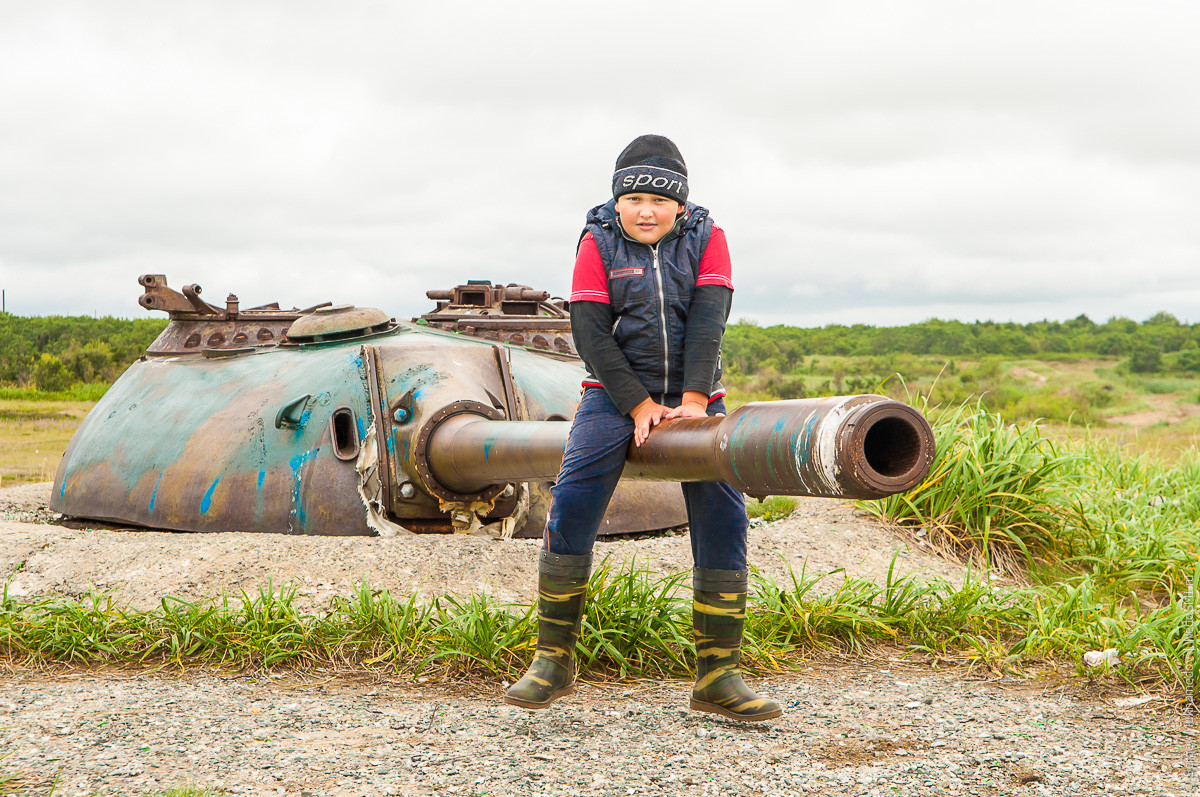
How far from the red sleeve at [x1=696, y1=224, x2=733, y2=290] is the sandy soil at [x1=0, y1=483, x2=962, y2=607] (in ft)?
5.10

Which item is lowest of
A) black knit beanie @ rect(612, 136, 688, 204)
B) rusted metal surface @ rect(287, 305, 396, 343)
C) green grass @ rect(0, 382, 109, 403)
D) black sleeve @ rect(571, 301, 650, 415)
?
green grass @ rect(0, 382, 109, 403)

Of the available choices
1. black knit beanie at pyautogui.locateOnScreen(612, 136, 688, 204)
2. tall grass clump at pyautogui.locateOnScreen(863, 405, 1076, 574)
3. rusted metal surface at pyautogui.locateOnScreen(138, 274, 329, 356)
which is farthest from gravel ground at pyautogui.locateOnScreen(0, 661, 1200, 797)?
rusted metal surface at pyautogui.locateOnScreen(138, 274, 329, 356)

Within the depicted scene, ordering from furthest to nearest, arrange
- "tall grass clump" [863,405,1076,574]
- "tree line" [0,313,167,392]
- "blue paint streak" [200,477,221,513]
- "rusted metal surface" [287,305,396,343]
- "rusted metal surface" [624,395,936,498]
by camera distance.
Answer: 1. "tree line" [0,313,167,392]
2. "tall grass clump" [863,405,1076,574]
3. "rusted metal surface" [287,305,396,343]
4. "blue paint streak" [200,477,221,513]
5. "rusted metal surface" [624,395,936,498]

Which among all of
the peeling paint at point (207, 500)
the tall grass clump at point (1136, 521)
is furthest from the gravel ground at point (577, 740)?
the tall grass clump at point (1136, 521)

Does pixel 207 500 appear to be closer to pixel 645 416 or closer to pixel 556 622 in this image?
pixel 556 622

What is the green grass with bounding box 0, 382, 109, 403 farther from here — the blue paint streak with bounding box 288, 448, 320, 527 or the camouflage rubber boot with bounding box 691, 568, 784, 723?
the camouflage rubber boot with bounding box 691, 568, 784, 723

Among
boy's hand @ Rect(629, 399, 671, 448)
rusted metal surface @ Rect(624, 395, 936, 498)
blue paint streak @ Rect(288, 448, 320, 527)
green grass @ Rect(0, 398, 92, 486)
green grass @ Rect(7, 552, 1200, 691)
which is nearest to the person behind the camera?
rusted metal surface @ Rect(624, 395, 936, 498)

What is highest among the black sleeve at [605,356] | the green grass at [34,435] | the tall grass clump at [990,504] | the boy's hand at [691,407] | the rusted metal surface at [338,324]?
the rusted metal surface at [338,324]

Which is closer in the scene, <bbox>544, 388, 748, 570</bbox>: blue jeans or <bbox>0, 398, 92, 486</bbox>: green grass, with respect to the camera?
<bbox>544, 388, 748, 570</bbox>: blue jeans

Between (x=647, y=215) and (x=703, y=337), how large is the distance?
372 millimetres

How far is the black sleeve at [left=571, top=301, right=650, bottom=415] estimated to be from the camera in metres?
3.12

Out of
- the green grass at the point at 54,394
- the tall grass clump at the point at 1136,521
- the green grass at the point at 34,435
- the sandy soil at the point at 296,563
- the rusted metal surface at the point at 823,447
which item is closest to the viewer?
the rusted metal surface at the point at 823,447

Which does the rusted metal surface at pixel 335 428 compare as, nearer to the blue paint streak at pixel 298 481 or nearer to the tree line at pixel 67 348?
the blue paint streak at pixel 298 481

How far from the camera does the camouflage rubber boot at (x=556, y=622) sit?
3.26m
